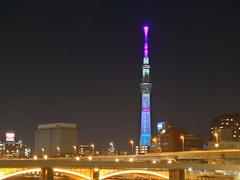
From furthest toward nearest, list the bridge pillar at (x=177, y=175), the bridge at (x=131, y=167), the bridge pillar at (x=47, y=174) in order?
the bridge pillar at (x=177, y=175) → the bridge pillar at (x=47, y=174) → the bridge at (x=131, y=167)

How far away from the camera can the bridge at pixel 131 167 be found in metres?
80.8

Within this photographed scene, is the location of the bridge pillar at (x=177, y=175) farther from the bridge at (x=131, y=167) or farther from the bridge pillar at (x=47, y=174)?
the bridge pillar at (x=47, y=174)

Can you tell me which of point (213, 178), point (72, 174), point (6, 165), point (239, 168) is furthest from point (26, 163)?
point (213, 178)

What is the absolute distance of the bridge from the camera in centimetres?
8081

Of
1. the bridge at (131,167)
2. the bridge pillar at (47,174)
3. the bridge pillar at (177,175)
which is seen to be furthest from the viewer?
the bridge pillar at (177,175)

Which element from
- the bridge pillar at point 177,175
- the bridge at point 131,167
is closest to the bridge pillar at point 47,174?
the bridge at point 131,167

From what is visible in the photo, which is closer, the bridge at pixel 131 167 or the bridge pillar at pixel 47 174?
the bridge at pixel 131 167

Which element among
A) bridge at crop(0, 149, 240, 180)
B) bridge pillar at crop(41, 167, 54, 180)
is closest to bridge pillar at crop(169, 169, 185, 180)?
bridge at crop(0, 149, 240, 180)

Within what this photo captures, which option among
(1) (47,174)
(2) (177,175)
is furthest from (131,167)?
(1) (47,174)

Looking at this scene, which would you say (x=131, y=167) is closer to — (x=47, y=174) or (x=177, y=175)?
(x=177, y=175)

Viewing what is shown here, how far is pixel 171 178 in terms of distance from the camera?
293 feet

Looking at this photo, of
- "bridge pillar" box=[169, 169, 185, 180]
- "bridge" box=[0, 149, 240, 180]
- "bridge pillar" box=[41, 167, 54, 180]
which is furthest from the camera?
"bridge pillar" box=[169, 169, 185, 180]

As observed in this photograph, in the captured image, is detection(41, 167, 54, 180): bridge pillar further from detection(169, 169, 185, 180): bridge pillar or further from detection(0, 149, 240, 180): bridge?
detection(169, 169, 185, 180): bridge pillar

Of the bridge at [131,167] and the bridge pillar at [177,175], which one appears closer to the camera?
the bridge at [131,167]
